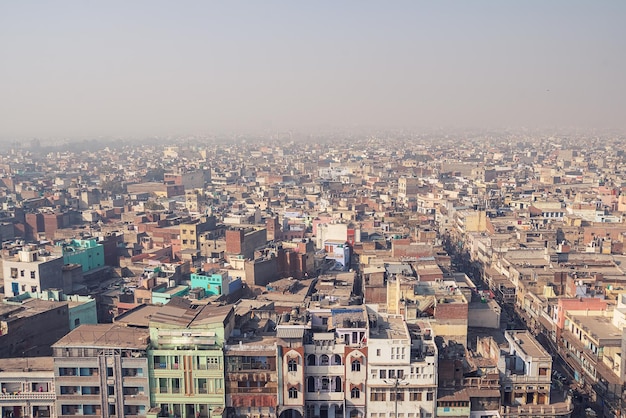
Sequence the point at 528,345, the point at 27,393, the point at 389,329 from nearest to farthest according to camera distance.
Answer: the point at 27,393, the point at 389,329, the point at 528,345

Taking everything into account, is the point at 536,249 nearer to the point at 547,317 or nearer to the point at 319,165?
the point at 547,317

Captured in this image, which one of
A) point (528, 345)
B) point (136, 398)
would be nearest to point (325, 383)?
point (136, 398)

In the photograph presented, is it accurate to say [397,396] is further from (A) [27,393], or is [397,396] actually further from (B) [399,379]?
(A) [27,393]

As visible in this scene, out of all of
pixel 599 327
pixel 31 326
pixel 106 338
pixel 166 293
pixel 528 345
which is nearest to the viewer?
pixel 106 338

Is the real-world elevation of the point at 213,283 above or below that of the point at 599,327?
above

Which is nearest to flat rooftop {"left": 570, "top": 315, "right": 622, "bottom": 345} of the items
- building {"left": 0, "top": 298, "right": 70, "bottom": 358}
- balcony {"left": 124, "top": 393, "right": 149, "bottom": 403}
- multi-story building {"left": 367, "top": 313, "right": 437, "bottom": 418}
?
multi-story building {"left": 367, "top": 313, "right": 437, "bottom": 418}

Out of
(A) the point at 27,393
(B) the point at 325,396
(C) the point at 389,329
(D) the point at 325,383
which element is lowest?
(B) the point at 325,396

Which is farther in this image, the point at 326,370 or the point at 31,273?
the point at 31,273
